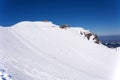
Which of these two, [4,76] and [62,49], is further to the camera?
[62,49]

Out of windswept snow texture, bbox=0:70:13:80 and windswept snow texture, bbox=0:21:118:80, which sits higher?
windswept snow texture, bbox=0:21:118:80

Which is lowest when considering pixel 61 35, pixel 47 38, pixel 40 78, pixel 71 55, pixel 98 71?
pixel 40 78

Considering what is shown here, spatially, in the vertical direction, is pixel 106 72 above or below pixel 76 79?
above

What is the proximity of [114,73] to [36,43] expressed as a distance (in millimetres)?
12806

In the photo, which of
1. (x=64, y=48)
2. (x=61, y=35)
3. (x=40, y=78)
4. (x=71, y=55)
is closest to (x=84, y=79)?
(x=40, y=78)

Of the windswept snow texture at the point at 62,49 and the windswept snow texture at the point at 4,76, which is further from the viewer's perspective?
the windswept snow texture at the point at 62,49

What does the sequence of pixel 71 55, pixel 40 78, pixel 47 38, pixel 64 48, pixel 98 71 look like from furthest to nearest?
pixel 47 38 < pixel 64 48 < pixel 71 55 < pixel 98 71 < pixel 40 78

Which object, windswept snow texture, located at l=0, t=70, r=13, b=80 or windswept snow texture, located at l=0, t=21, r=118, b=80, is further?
windswept snow texture, located at l=0, t=21, r=118, b=80

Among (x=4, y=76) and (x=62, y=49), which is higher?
(x=62, y=49)

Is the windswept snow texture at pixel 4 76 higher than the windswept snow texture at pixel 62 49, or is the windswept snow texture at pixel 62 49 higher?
the windswept snow texture at pixel 62 49

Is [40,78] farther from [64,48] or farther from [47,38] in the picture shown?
[47,38]

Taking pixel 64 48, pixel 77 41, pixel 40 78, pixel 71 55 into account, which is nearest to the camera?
pixel 40 78

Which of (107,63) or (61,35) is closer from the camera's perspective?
(107,63)

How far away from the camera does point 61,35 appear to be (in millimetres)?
40000
